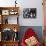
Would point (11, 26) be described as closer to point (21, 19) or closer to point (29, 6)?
point (21, 19)

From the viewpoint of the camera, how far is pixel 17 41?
4531 mm

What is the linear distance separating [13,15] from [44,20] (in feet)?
3.08

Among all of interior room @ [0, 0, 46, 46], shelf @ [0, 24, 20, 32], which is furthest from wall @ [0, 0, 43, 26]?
shelf @ [0, 24, 20, 32]

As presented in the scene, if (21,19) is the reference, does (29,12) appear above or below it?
above

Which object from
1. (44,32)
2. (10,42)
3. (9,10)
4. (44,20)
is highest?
(9,10)

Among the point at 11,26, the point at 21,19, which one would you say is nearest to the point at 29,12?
the point at 21,19

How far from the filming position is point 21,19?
470 centimetres

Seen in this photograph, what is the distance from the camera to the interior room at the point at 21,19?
460 centimetres

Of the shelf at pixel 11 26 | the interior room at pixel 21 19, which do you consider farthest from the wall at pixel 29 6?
the shelf at pixel 11 26

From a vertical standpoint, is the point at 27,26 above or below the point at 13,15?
below

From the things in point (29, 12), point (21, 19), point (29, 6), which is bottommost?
point (21, 19)

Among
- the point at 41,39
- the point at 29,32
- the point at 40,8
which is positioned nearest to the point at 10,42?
the point at 29,32

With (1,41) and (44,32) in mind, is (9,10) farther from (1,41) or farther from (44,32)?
(44,32)

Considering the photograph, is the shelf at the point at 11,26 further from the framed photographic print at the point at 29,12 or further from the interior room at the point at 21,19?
the framed photographic print at the point at 29,12
